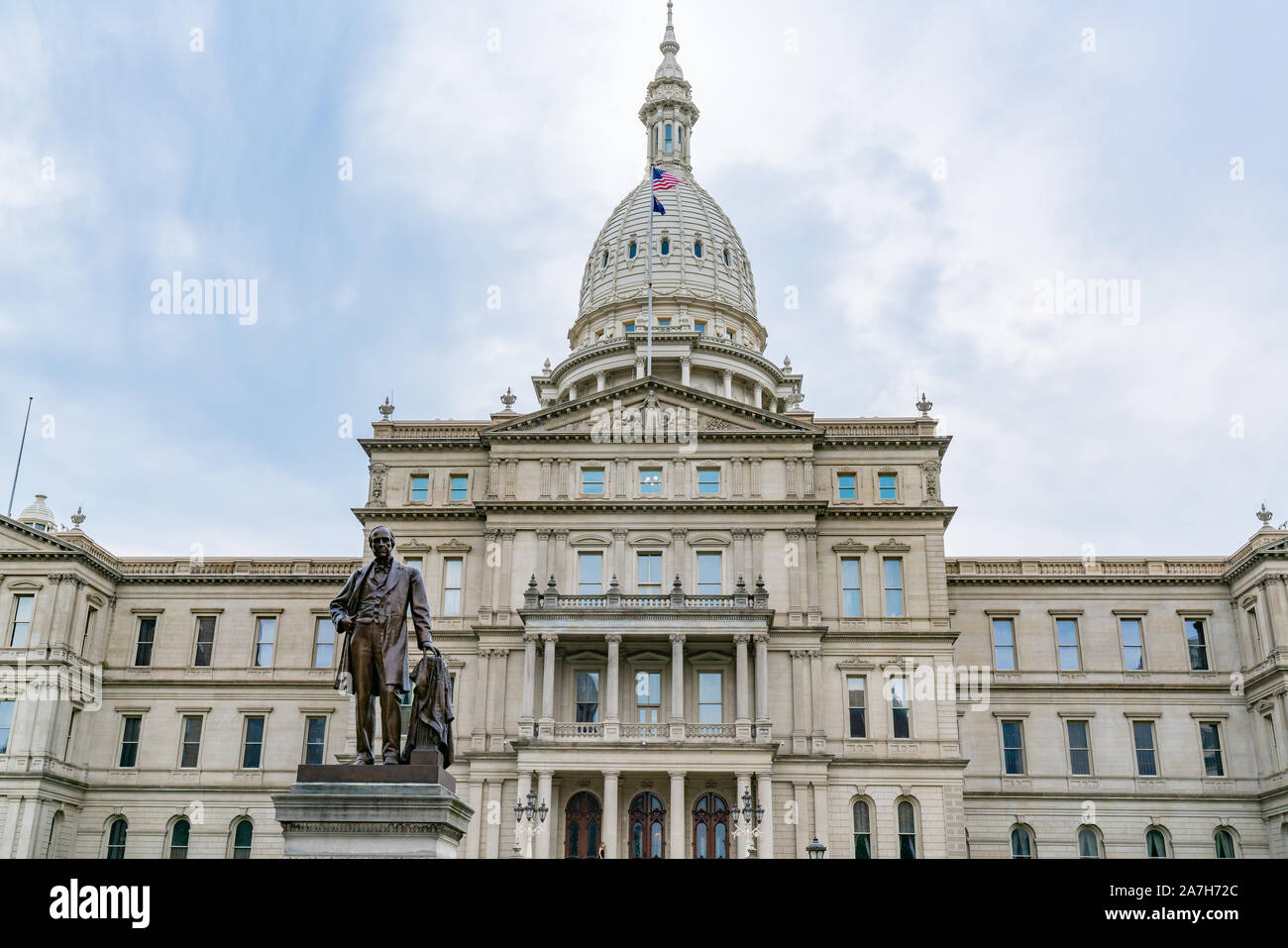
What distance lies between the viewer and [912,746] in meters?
47.3

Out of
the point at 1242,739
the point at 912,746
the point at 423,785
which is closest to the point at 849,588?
the point at 912,746

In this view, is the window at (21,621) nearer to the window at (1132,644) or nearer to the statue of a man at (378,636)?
the statue of a man at (378,636)

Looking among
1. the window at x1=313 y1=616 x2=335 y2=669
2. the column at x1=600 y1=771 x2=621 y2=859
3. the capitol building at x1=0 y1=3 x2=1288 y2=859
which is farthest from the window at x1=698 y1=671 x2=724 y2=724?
the window at x1=313 y1=616 x2=335 y2=669

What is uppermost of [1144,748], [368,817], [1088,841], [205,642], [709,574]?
[709,574]

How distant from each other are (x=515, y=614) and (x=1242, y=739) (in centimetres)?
3367

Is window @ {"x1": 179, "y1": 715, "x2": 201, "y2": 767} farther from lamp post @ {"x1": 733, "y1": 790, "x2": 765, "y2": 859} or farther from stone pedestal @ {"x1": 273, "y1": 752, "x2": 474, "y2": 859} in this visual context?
stone pedestal @ {"x1": 273, "y1": 752, "x2": 474, "y2": 859}

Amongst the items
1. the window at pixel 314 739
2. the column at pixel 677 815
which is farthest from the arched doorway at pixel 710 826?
the window at pixel 314 739

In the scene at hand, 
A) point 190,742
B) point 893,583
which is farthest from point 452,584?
point 893,583

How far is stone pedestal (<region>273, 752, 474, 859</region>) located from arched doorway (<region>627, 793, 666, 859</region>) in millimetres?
34382

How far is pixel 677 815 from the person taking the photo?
43219 millimetres

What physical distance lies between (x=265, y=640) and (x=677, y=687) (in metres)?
22.9

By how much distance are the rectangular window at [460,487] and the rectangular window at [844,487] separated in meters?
16.5

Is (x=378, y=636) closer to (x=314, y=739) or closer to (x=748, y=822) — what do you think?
(x=748, y=822)

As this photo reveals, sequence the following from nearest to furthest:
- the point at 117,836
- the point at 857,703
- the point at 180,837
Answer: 1. the point at 857,703
2. the point at 180,837
3. the point at 117,836
